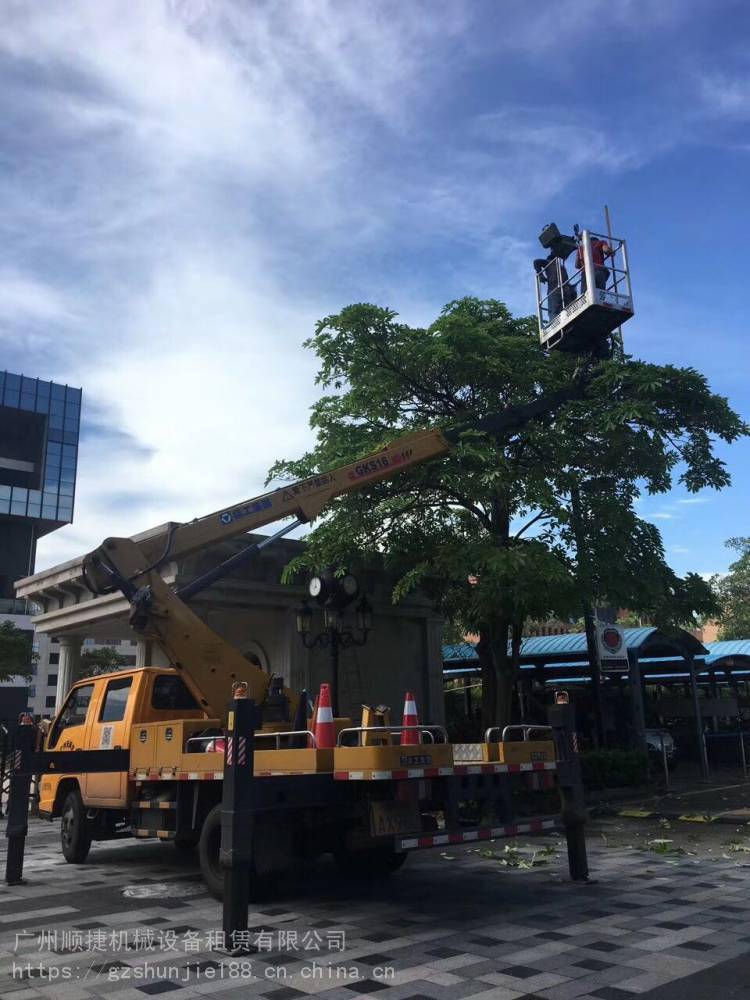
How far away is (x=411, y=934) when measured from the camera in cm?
673

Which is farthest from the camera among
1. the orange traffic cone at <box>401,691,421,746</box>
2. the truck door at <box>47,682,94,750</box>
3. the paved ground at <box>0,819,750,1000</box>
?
the truck door at <box>47,682,94,750</box>

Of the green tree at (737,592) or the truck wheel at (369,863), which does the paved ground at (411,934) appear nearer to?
the truck wheel at (369,863)

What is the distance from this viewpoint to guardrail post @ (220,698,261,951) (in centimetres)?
640

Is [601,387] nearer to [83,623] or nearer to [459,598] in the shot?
[459,598]

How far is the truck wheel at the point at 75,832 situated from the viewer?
411 inches

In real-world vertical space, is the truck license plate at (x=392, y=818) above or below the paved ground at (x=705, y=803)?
above

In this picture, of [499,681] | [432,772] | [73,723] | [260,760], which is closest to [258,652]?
[499,681]

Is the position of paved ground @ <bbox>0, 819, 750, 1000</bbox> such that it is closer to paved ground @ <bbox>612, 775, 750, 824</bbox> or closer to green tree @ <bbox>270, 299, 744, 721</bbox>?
paved ground @ <bbox>612, 775, 750, 824</bbox>

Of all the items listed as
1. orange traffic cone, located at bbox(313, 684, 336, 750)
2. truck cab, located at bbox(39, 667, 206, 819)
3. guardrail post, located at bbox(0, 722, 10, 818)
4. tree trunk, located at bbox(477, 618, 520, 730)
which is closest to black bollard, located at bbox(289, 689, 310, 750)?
orange traffic cone, located at bbox(313, 684, 336, 750)

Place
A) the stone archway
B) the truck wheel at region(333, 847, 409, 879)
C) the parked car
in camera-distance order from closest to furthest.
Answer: the truck wheel at region(333, 847, 409, 879), the stone archway, the parked car

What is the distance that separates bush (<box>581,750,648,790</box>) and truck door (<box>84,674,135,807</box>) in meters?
10.3

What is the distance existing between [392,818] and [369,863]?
2.73 m

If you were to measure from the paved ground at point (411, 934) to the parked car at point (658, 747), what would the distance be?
1102 centimetres

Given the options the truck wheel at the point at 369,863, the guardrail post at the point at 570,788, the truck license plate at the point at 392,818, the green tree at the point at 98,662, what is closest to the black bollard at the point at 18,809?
the truck wheel at the point at 369,863
